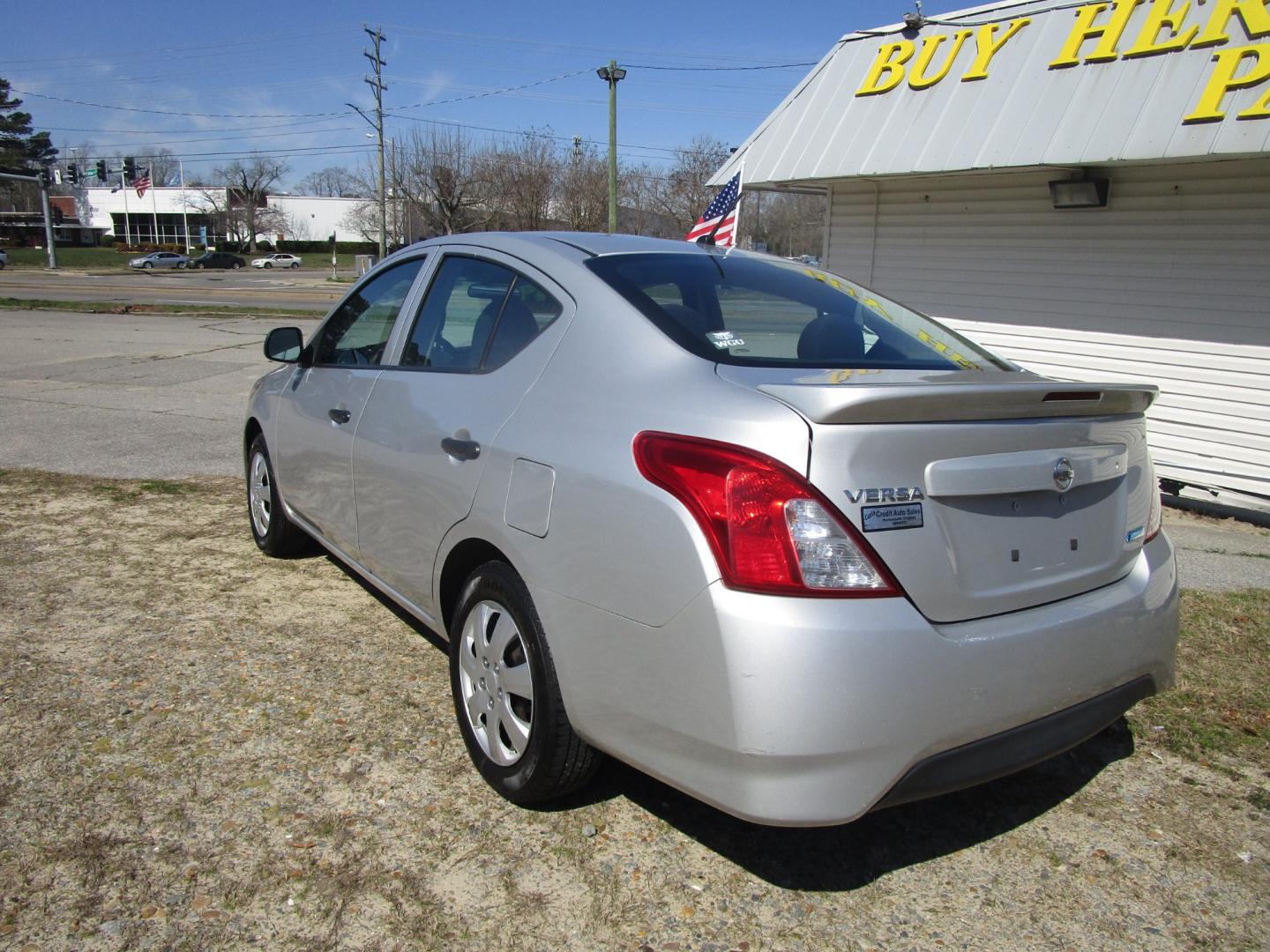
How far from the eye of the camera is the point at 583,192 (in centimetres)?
3838

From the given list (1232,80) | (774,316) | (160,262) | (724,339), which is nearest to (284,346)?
(774,316)

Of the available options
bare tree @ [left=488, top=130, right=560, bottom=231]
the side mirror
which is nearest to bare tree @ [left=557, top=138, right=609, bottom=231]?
bare tree @ [left=488, top=130, right=560, bottom=231]

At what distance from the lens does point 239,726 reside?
10.8 feet

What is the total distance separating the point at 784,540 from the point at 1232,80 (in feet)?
20.5

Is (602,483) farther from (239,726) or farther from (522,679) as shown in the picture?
(239,726)

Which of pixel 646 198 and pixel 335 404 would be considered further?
pixel 646 198

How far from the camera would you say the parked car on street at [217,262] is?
70.9 metres

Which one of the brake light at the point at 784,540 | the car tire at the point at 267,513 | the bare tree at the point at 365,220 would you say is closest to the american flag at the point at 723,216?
the car tire at the point at 267,513

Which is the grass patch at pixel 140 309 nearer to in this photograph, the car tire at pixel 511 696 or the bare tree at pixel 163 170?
the car tire at pixel 511 696

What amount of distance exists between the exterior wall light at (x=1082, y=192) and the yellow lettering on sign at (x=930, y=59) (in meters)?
1.36

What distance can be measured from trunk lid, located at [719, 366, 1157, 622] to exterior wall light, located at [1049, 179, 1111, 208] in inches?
232

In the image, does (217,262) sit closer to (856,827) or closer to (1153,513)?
(856,827)

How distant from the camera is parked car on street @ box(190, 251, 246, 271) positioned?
7094 cm

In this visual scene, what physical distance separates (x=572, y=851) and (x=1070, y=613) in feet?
4.83
